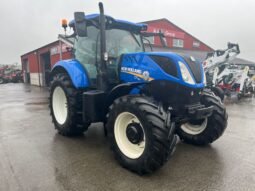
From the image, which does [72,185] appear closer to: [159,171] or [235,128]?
[159,171]

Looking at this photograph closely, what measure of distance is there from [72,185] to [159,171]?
118cm

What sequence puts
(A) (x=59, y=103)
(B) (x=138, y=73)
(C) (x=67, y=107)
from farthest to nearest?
(A) (x=59, y=103), (C) (x=67, y=107), (B) (x=138, y=73)

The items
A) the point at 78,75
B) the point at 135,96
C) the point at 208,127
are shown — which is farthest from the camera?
the point at 78,75

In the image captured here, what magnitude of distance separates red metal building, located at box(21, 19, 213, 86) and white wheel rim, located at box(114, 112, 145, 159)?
12.9 meters

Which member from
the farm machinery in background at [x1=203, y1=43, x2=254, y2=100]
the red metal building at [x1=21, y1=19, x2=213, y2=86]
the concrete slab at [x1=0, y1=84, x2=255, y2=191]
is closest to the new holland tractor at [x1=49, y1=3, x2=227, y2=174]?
the concrete slab at [x1=0, y1=84, x2=255, y2=191]

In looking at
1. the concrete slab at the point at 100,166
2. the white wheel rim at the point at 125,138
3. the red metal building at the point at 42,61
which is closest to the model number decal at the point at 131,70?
the white wheel rim at the point at 125,138

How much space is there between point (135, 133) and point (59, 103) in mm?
2536

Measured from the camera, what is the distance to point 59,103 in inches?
189

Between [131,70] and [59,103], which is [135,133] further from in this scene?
[59,103]

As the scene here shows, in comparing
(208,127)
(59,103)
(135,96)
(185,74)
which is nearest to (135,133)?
(135,96)

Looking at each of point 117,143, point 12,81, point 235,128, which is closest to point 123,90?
point 117,143

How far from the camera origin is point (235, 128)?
206 inches

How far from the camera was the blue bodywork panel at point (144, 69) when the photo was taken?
9.71ft

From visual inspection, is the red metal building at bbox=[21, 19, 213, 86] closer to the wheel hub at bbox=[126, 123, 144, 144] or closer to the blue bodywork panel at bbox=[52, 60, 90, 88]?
the blue bodywork panel at bbox=[52, 60, 90, 88]
